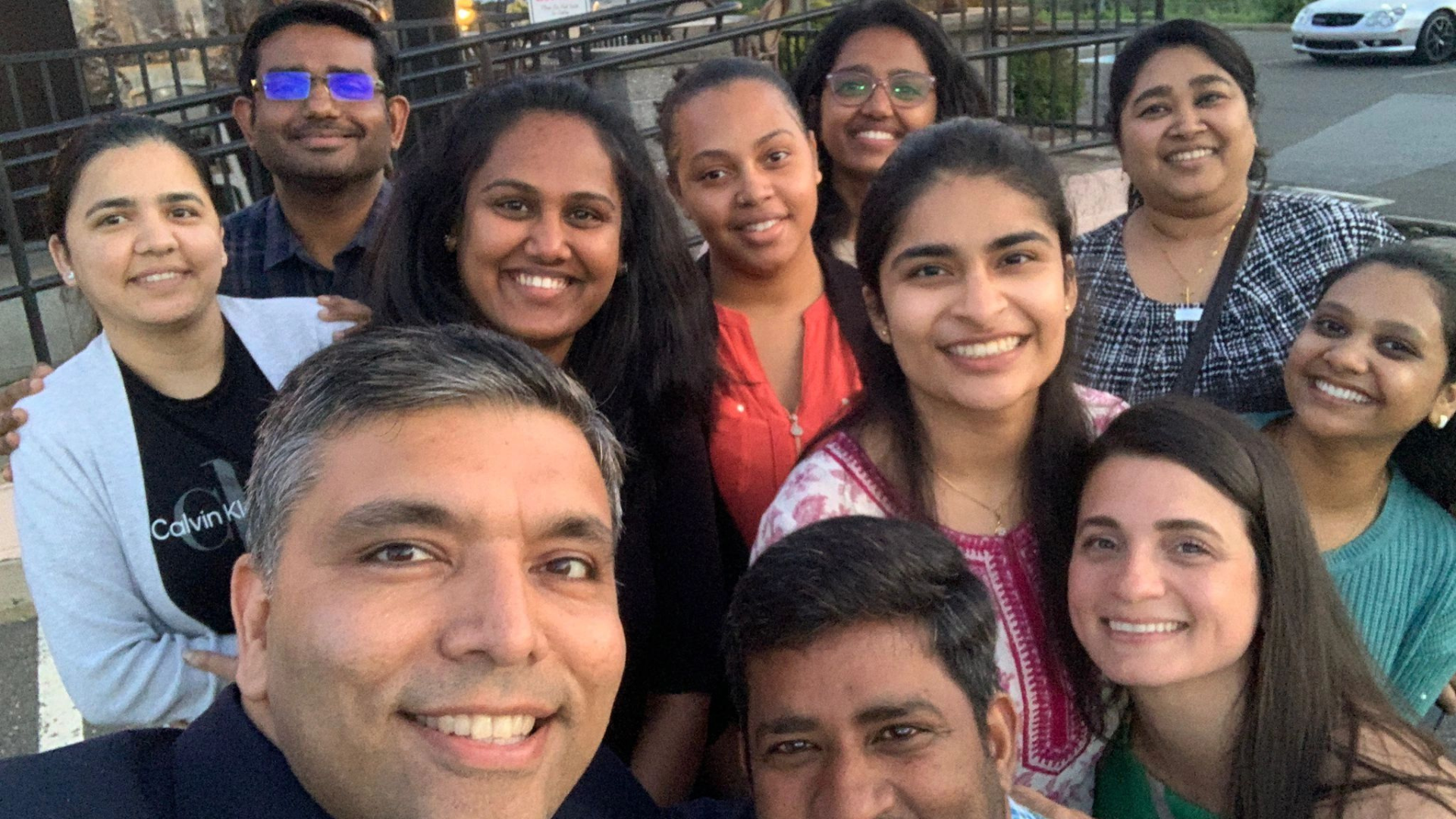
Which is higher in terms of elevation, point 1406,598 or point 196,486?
point 196,486

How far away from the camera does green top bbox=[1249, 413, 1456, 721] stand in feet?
8.30

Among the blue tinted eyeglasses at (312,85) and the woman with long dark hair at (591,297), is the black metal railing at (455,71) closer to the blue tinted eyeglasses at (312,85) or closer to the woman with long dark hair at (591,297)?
the blue tinted eyeglasses at (312,85)

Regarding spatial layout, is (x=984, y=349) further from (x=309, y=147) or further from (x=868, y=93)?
(x=309, y=147)

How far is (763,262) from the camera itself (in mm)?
2975

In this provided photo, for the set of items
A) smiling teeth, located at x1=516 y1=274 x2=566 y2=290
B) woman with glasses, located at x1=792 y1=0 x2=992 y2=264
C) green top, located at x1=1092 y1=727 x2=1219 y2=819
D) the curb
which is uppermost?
woman with glasses, located at x1=792 y1=0 x2=992 y2=264

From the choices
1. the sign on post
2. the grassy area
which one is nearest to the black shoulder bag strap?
the sign on post

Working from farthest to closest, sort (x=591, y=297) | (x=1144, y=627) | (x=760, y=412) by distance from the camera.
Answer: (x=760, y=412) < (x=591, y=297) < (x=1144, y=627)

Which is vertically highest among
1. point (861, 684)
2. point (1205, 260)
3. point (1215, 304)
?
point (1205, 260)

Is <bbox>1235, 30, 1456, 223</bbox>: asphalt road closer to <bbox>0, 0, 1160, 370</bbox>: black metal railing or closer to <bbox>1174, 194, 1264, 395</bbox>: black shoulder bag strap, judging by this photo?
<bbox>0, 0, 1160, 370</bbox>: black metal railing

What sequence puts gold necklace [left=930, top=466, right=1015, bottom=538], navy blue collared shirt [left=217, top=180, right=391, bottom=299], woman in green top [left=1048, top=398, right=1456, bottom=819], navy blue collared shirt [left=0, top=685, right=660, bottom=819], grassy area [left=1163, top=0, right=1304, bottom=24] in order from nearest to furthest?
1. navy blue collared shirt [left=0, top=685, right=660, bottom=819]
2. woman in green top [left=1048, top=398, right=1456, bottom=819]
3. gold necklace [left=930, top=466, right=1015, bottom=538]
4. navy blue collared shirt [left=217, top=180, right=391, bottom=299]
5. grassy area [left=1163, top=0, right=1304, bottom=24]

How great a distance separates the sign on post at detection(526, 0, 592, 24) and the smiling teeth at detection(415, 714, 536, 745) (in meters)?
7.45

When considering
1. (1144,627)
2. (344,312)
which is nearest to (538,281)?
(344,312)

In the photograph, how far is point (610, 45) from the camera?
11.4 metres

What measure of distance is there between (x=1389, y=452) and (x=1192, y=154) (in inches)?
42.6
